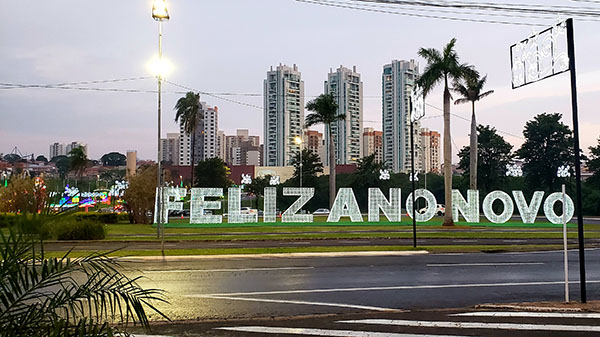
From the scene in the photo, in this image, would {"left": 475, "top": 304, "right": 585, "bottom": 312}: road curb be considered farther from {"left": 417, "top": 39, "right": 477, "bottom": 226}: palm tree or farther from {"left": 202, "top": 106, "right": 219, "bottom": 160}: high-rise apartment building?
{"left": 202, "top": 106, "right": 219, "bottom": 160}: high-rise apartment building

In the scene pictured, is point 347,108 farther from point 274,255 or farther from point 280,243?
point 274,255

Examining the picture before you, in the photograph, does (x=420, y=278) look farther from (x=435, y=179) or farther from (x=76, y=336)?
(x=435, y=179)

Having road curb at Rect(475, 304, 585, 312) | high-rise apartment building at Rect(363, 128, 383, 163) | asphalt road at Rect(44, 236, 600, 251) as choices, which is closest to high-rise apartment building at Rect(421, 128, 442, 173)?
high-rise apartment building at Rect(363, 128, 383, 163)

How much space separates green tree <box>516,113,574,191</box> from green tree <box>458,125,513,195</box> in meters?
2.72

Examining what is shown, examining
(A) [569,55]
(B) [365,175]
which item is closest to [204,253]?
(A) [569,55]

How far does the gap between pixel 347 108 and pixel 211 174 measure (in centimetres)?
5088

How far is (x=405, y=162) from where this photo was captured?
433 feet

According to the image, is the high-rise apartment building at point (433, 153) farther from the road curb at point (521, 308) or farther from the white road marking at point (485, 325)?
the white road marking at point (485, 325)

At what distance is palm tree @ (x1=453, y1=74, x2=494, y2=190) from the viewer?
1660 inches

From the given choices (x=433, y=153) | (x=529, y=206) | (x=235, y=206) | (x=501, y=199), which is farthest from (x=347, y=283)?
(x=433, y=153)

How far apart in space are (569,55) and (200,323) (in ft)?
32.6

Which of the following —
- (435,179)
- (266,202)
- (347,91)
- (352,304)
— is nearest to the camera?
(352,304)

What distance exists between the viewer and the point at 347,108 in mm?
131875

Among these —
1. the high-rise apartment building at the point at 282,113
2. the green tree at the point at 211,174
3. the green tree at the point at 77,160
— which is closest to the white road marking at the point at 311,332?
the green tree at the point at 77,160
